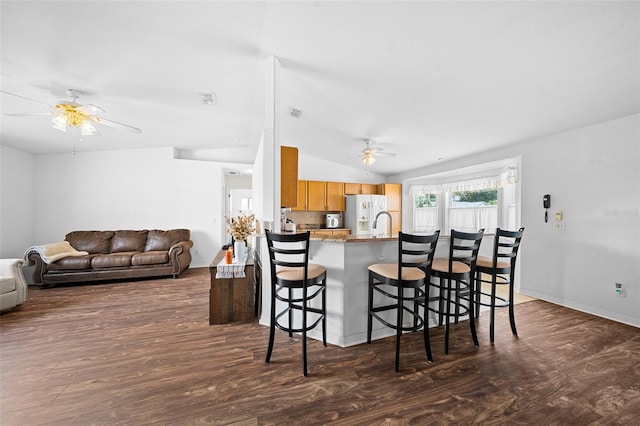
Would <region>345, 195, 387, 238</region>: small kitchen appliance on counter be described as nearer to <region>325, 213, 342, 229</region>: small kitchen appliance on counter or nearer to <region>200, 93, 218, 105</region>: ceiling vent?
<region>325, 213, 342, 229</region>: small kitchen appliance on counter

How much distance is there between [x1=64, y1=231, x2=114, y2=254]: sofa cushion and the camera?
187 inches

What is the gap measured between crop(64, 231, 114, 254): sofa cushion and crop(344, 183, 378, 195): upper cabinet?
532cm

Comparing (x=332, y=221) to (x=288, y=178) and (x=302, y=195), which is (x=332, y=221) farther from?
(x=288, y=178)

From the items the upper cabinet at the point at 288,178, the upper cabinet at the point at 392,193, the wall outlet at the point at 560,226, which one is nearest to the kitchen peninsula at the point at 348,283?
the upper cabinet at the point at 288,178

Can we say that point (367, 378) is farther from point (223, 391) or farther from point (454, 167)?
point (454, 167)

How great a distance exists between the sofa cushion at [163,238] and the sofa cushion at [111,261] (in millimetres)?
530

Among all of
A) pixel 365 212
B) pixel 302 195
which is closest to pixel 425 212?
pixel 365 212

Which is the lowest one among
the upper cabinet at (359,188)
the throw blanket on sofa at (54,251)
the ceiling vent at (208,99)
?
the throw blanket on sofa at (54,251)

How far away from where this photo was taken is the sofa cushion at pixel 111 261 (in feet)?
14.1

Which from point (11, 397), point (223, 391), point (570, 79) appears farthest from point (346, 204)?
point (11, 397)

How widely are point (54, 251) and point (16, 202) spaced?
1335 millimetres

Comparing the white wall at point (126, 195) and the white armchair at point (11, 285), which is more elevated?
the white wall at point (126, 195)

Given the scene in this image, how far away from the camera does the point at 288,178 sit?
115 inches

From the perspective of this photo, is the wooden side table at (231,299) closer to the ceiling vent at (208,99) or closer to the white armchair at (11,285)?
the ceiling vent at (208,99)
